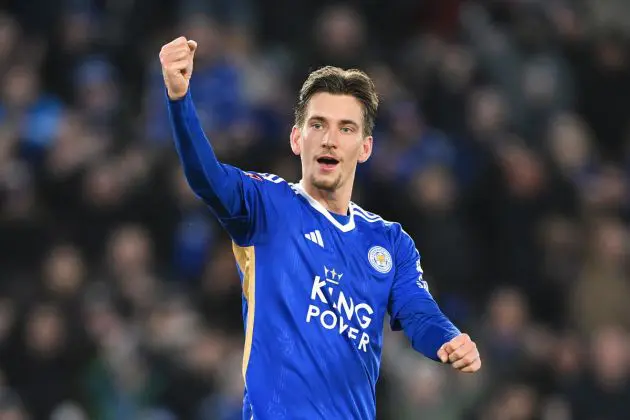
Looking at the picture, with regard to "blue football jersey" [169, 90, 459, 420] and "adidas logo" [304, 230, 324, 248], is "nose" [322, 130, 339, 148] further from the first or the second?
"adidas logo" [304, 230, 324, 248]

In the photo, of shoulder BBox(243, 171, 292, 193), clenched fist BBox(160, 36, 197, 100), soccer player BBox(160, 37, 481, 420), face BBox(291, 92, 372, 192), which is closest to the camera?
clenched fist BBox(160, 36, 197, 100)

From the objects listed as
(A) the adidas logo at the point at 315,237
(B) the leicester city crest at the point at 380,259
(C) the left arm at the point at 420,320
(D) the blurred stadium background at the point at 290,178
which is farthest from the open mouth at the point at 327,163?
(D) the blurred stadium background at the point at 290,178

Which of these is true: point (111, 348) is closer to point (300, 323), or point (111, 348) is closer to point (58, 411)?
point (58, 411)

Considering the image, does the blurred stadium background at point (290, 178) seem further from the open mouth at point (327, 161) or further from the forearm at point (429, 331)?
the open mouth at point (327, 161)

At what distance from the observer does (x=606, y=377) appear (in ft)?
35.0

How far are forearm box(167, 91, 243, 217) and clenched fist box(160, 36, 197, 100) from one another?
0.04 metres

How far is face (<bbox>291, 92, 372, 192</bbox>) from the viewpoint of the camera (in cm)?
557

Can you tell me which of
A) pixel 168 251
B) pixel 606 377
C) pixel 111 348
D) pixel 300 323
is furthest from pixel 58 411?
pixel 300 323

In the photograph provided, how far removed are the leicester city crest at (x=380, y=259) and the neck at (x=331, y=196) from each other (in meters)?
0.22

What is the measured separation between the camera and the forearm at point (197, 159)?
498 cm

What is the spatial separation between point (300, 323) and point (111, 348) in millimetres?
5149

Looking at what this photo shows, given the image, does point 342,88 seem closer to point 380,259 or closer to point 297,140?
point 297,140

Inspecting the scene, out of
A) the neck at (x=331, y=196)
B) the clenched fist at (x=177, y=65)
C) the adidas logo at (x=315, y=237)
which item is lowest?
the adidas logo at (x=315, y=237)

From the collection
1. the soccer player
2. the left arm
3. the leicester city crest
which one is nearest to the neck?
the soccer player
